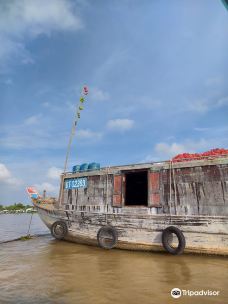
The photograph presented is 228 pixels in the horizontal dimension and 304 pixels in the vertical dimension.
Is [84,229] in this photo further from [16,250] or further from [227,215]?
[227,215]

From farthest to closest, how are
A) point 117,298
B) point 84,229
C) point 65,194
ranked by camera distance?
point 65,194
point 84,229
point 117,298

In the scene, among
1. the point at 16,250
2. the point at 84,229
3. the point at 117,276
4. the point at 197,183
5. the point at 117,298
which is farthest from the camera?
the point at 84,229

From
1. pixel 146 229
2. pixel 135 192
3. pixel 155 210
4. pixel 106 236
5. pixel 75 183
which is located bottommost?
pixel 106 236

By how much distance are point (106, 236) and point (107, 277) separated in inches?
211

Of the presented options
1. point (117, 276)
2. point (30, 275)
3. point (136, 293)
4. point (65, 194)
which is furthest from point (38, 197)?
point (136, 293)

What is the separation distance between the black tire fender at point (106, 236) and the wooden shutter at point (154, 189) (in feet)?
7.73

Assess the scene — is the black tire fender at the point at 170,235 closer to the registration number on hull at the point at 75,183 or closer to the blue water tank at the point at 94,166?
the blue water tank at the point at 94,166

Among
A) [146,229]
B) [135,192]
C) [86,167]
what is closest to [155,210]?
[146,229]

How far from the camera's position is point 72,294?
6.80m

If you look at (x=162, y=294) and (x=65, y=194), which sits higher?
(x=65, y=194)

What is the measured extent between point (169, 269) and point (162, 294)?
8.82 feet

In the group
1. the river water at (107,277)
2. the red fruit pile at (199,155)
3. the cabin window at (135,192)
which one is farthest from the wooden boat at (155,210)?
the cabin window at (135,192)

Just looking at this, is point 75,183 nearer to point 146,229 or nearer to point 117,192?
point 117,192

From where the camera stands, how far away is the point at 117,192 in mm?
14320
